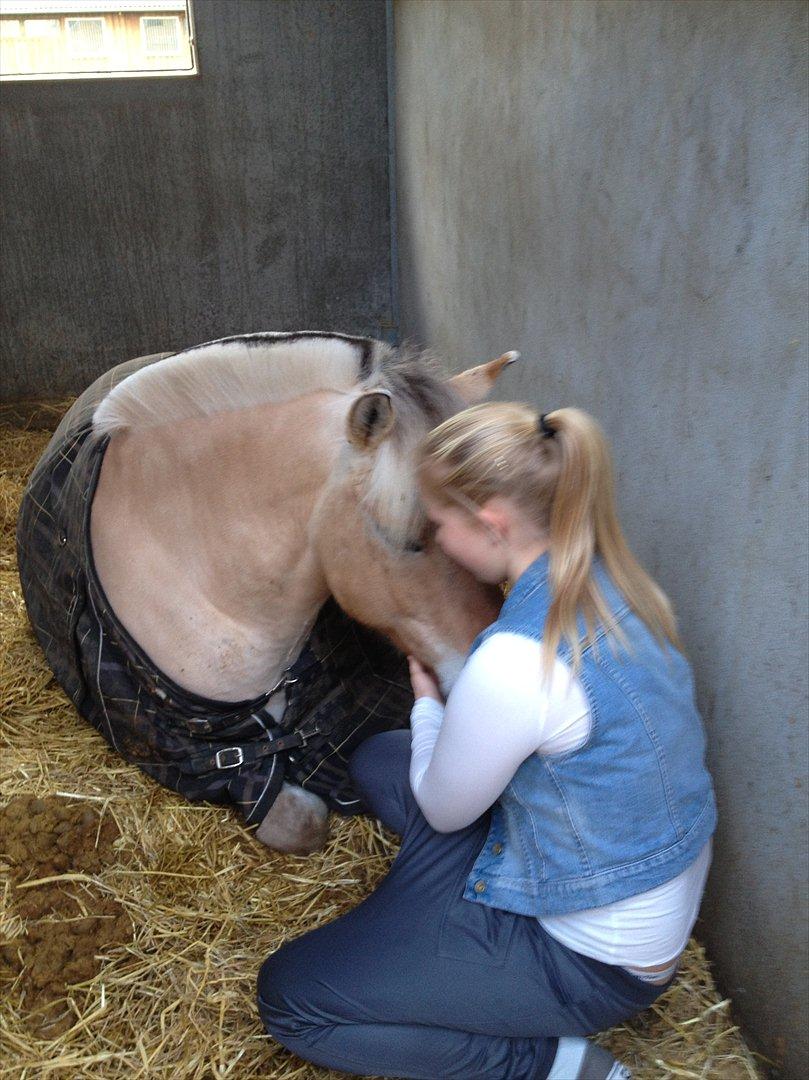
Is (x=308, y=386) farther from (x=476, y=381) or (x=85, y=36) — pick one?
(x=85, y=36)

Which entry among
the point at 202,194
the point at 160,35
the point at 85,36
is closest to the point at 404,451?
the point at 202,194

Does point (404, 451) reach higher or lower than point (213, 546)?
higher

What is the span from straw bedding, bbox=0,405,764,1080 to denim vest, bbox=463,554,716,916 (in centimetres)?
52

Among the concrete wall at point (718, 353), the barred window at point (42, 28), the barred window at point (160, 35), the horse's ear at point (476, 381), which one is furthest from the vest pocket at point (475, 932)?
the barred window at point (42, 28)

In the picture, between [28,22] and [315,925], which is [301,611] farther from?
[28,22]

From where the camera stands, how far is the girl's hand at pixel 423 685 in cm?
188

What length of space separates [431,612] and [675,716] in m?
0.62

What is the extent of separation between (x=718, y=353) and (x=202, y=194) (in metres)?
3.90

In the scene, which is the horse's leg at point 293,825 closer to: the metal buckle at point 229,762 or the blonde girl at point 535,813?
the metal buckle at point 229,762

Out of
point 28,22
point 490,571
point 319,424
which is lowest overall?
point 490,571

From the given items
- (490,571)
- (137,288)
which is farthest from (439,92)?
(490,571)

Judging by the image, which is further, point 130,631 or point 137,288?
point 137,288

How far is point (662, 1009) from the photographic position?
6.08 feet

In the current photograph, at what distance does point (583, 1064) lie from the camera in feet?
5.27
